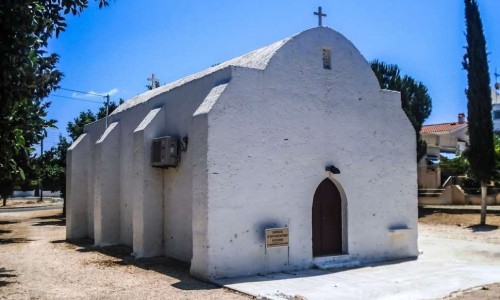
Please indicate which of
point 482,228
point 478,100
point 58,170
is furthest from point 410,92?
point 58,170

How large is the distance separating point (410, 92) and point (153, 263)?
20.1m

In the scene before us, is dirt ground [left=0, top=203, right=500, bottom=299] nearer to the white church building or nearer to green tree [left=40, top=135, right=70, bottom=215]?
the white church building

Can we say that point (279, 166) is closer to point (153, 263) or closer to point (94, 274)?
point (153, 263)

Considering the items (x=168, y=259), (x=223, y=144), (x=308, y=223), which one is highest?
(x=223, y=144)

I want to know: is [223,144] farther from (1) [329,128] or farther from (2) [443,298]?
(2) [443,298]

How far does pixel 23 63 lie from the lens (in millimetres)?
7059

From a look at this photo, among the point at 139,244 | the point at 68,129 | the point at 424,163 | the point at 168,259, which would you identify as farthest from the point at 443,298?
the point at 424,163

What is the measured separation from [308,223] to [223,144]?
2.67m

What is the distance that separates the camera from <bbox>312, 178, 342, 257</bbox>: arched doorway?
35.6 ft

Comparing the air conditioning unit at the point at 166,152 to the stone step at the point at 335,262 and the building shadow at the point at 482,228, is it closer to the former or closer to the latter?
the stone step at the point at 335,262

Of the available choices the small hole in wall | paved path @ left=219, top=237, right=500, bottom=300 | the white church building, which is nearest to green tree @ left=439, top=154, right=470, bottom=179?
paved path @ left=219, top=237, right=500, bottom=300

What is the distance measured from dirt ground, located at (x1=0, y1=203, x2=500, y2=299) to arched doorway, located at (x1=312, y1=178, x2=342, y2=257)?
304cm

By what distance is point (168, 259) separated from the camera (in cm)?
1156

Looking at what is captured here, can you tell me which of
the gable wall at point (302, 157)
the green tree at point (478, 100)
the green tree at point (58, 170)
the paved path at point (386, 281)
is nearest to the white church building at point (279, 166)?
the gable wall at point (302, 157)
